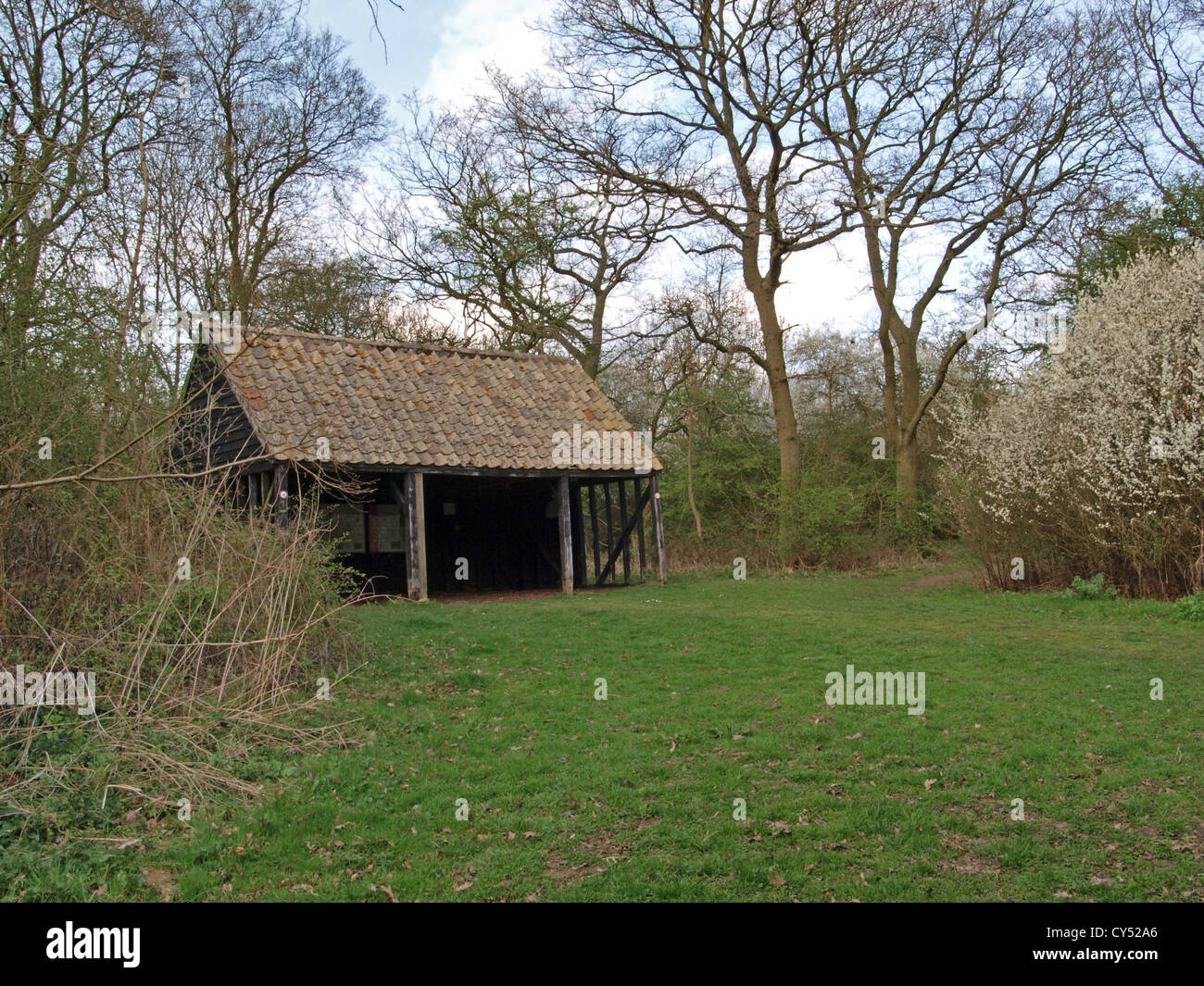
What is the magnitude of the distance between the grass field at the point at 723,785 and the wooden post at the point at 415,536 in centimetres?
532

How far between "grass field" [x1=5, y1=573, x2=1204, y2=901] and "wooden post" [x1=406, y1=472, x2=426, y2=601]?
5.32 meters

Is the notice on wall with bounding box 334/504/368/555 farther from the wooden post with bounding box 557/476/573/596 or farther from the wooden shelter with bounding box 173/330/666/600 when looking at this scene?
the wooden post with bounding box 557/476/573/596

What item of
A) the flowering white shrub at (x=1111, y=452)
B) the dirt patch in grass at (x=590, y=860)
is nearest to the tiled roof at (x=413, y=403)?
the flowering white shrub at (x=1111, y=452)

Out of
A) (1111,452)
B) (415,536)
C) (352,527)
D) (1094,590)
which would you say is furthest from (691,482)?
(1111,452)

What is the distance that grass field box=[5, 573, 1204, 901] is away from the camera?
15.5ft

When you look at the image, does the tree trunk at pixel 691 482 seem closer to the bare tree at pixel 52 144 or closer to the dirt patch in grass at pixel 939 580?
the dirt patch in grass at pixel 939 580

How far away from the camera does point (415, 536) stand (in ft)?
53.9

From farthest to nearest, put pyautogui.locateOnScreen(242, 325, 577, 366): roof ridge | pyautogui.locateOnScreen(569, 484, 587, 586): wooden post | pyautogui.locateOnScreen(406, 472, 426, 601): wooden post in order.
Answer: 1. pyautogui.locateOnScreen(569, 484, 587, 586): wooden post
2. pyautogui.locateOnScreen(242, 325, 577, 366): roof ridge
3. pyautogui.locateOnScreen(406, 472, 426, 601): wooden post

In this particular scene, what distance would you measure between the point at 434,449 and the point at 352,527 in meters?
2.85

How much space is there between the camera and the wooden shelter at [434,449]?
15.9 metres

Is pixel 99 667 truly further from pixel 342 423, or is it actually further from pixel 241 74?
pixel 241 74

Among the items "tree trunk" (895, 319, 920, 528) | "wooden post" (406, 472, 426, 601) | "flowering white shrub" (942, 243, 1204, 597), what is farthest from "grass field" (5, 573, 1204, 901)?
"tree trunk" (895, 319, 920, 528)
